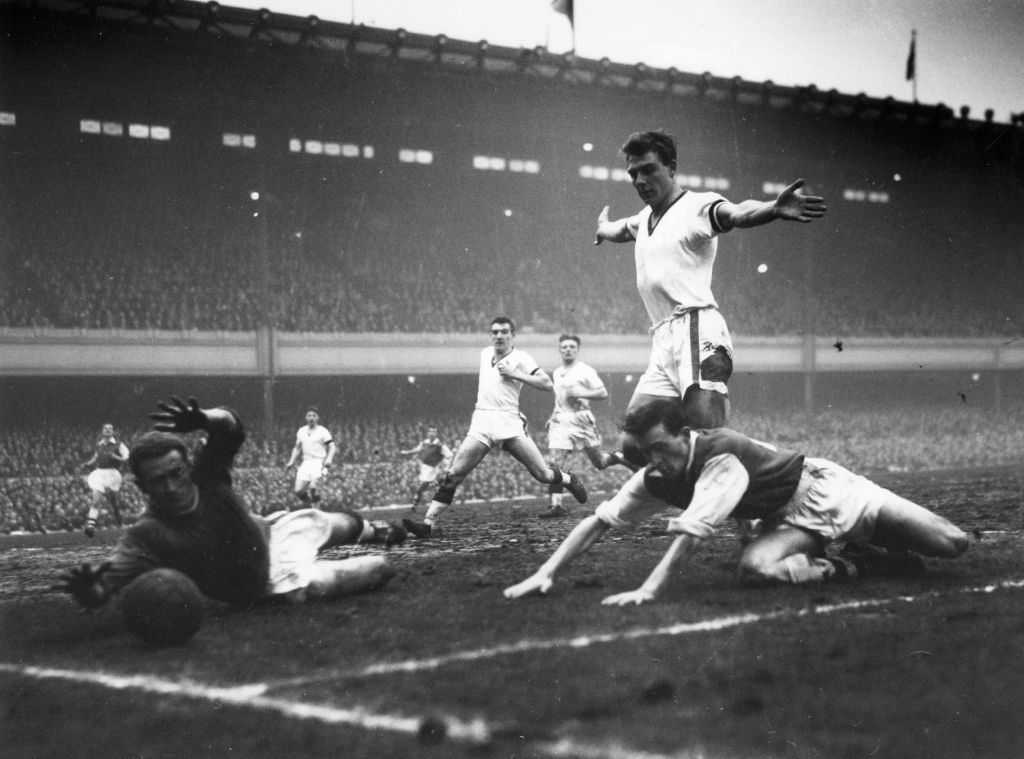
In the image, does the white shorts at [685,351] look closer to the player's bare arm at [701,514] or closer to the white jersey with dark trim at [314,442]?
the player's bare arm at [701,514]

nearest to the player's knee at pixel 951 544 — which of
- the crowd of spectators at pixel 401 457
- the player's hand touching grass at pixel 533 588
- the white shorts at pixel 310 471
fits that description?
the player's hand touching grass at pixel 533 588

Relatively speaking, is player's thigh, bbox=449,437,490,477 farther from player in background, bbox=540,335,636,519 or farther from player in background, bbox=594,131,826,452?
player in background, bbox=594,131,826,452

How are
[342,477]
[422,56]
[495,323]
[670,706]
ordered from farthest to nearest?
[422,56] < [342,477] < [495,323] < [670,706]

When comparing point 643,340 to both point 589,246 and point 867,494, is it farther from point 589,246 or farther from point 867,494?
point 867,494

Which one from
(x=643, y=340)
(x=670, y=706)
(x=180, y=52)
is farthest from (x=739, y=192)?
(x=670, y=706)

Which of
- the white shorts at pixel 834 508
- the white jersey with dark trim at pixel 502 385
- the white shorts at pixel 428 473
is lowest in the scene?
the white shorts at pixel 428 473

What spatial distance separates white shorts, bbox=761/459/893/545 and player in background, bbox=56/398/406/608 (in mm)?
2072

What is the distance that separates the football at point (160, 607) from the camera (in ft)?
12.3

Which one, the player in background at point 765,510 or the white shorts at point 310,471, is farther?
the white shorts at point 310,471

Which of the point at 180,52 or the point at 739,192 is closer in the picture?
the point at 180,52

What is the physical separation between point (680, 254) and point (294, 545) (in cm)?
252

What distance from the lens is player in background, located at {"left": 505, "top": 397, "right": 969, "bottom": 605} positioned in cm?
424

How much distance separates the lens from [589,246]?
2142 cm

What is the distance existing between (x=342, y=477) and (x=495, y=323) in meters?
5.56
